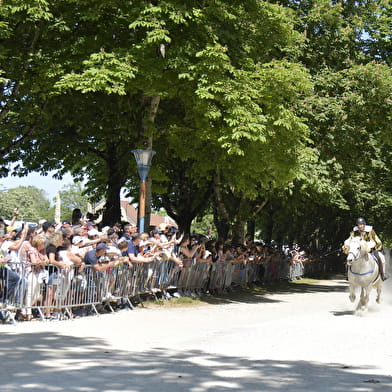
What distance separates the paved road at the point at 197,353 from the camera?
27.2 feet

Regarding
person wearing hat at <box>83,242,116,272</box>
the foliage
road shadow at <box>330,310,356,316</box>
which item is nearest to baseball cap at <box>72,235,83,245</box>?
person wearing hat at <box>83,242,116,272</box>

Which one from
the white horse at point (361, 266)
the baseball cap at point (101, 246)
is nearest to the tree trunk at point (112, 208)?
the baseball cap at point (101, 246)

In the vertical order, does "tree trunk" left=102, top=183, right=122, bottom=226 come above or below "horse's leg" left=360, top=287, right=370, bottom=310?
above

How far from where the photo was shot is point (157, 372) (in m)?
8.98

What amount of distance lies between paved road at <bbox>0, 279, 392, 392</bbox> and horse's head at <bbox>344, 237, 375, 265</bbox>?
4.82 feet

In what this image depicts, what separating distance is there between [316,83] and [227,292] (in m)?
8.97

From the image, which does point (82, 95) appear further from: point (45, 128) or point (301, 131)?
point (301, 131)

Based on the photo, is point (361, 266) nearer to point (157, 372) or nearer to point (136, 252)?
point (136, 252)

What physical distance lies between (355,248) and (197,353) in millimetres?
8002

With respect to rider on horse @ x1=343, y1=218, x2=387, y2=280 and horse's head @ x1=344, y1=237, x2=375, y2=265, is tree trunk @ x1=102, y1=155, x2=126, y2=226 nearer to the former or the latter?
rider on horse @ x1=343, y1=218, x2=387, y2=280

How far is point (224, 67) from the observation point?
2097 cm

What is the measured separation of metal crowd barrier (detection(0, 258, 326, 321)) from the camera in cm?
1395

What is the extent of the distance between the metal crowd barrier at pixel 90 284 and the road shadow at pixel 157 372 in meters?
2.87

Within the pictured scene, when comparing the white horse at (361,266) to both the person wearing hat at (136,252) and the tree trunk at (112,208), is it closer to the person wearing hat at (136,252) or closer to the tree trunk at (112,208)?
the person wearing hat at (136,252)
